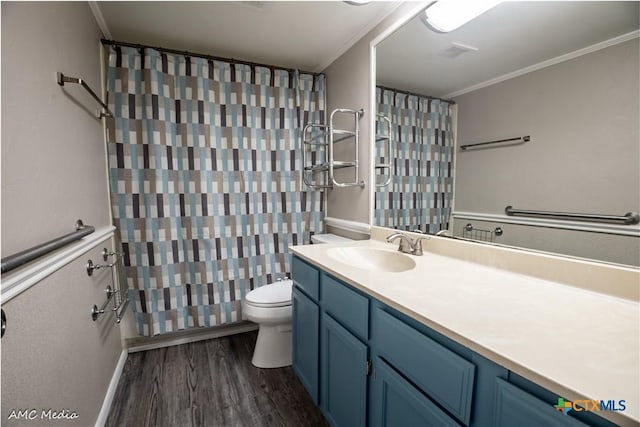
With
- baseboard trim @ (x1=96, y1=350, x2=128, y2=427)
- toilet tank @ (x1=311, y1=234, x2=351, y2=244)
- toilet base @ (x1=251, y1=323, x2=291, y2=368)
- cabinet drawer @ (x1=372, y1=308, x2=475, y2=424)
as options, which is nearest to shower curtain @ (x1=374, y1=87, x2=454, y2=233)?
toilet tank @ (x1=311, y1=234, x2=351, y2=244)

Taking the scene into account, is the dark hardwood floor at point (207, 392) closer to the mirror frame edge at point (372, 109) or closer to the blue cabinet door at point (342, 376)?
the blue cabinet door at point (342, 376)

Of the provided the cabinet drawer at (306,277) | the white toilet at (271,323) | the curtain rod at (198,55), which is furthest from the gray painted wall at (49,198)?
the cabinet drawer at (306,277)

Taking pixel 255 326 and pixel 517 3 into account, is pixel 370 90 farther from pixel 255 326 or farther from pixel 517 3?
pixel 255 326

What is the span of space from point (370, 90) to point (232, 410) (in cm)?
209

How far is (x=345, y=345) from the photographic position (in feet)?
3.71

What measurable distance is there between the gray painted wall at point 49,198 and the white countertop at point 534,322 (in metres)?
1.00

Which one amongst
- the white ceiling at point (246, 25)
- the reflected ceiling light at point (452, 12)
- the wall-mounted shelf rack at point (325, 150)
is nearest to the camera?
the reflected ceiling light at point (452, 12)

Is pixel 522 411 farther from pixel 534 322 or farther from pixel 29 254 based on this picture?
pixel 29 254

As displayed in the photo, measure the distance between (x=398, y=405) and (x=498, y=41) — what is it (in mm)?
1410

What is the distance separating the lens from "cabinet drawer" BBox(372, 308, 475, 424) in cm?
66

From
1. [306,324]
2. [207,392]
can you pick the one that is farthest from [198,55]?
[207,392]

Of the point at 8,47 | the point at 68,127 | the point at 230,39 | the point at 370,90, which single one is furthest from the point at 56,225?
the point at 370,90

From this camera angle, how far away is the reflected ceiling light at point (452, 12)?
119 cm

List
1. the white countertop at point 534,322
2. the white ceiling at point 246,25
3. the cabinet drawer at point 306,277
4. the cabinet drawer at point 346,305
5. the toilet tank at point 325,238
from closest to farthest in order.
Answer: the white countertop at point 534,322 < the cabinet drawer at point 346,305 < the cabinet drawer at point 306,277 < the white ceiling at point 246,25 < the toilet tank at point 325,238
